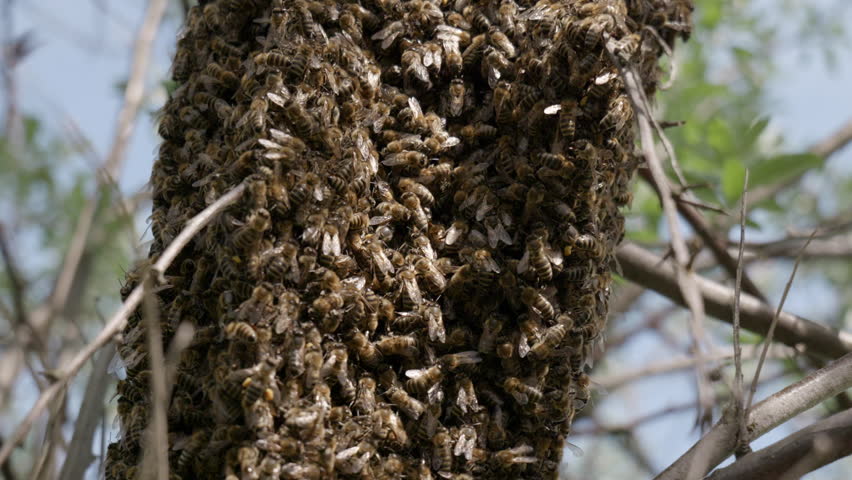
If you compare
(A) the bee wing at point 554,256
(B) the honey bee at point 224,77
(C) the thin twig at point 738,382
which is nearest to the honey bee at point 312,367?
(A) the bee wing at point 554,256

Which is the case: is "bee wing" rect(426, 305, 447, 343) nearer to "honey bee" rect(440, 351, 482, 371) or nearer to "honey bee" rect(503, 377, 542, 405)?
"honey bee" rect(440, 351, 482, 371)

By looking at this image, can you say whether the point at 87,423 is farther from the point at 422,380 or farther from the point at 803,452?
the point at 803,452

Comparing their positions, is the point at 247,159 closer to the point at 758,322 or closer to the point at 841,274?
the point at 758,322

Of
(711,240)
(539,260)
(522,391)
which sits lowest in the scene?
(522,391)

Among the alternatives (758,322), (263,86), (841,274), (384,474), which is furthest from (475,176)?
(841,274)

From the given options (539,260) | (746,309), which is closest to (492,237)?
(539,260)

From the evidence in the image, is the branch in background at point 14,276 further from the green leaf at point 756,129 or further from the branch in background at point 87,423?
the green leaf at point 756,129
